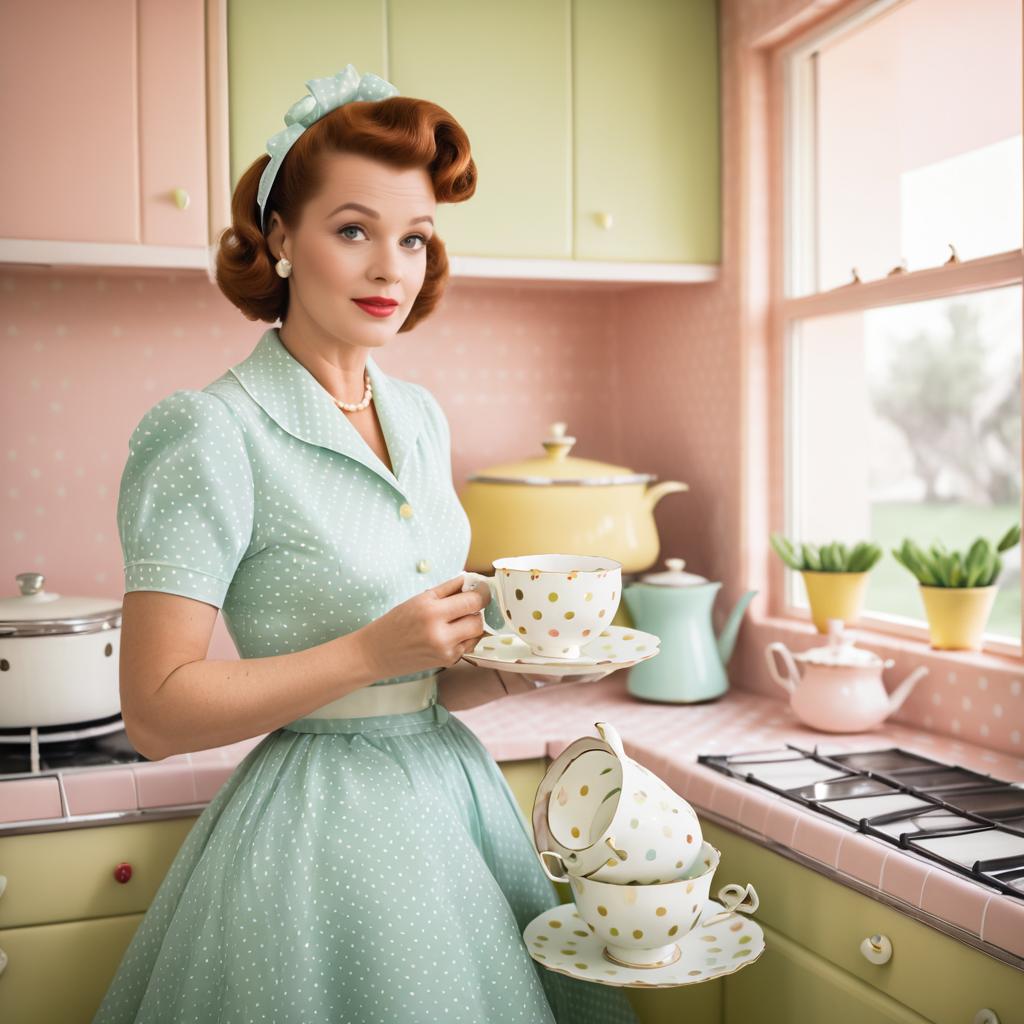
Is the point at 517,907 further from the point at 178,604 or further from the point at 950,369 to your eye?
the point at 950,369

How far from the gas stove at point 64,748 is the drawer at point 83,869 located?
0.34ft

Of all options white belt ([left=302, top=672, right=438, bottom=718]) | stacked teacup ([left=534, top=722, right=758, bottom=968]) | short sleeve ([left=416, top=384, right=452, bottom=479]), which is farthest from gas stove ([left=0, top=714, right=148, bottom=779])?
stacked teacup ([left=534, top=722, right=758, bottom=968])

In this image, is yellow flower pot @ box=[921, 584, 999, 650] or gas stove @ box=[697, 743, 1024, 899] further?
yellow flower pot @ box=[921, 584, 999, 650]

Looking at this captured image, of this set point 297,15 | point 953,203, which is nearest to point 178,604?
point 297,15

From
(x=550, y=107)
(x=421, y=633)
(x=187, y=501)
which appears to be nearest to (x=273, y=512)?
(x=187, y=501)

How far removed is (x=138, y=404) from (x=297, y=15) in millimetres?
759

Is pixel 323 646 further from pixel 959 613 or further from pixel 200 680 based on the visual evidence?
pixel 959 613

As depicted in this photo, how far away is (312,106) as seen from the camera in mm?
1234

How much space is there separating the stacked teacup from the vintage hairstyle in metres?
0.63

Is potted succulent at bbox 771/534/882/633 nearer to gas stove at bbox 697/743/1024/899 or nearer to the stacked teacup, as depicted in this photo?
gas stove at bbox 697/743/1024/899

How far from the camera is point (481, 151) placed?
201 centimetres

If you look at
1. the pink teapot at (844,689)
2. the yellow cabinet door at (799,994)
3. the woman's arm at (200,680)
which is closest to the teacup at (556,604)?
the woman's arm at (200,680)

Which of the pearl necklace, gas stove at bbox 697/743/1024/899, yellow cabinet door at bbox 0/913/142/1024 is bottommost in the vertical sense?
yellow cabinet door at bbox 0/913/142/1024

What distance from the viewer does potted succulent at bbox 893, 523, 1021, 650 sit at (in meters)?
1.70
